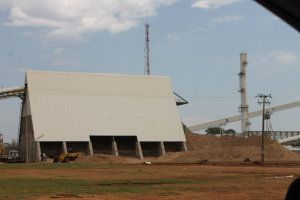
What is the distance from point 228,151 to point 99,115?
63.2ft

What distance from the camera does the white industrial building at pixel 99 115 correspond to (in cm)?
6531

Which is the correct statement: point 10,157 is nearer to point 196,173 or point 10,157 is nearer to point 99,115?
point 99,115

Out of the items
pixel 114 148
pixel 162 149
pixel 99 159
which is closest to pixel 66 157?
pixel 99 159

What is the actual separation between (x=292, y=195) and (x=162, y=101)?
71.4 m

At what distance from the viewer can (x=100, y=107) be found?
228ft

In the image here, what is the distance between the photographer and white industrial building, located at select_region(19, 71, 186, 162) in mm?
65312

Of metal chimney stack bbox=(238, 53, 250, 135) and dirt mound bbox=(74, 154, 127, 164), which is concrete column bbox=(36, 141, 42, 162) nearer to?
dirt mound bbox=(74, 154, 127, 164)

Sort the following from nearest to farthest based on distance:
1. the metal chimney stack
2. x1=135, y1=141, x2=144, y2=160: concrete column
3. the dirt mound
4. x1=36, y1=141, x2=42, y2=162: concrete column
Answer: the dirt mound → x1=36, y1=141, x2=42, y2=162: concrete column → x1=135, y1=141, x2=144, y2=160: concrete column → the metal chimney stack

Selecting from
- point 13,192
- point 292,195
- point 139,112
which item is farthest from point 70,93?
point 292,195

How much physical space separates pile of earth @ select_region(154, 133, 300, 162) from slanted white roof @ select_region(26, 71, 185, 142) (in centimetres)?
417

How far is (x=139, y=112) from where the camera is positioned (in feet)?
234

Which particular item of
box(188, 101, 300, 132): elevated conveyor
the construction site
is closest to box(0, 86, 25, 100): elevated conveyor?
the construction site

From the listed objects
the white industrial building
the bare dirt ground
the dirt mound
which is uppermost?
the white industrial building

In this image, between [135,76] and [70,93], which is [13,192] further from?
[135,76]
